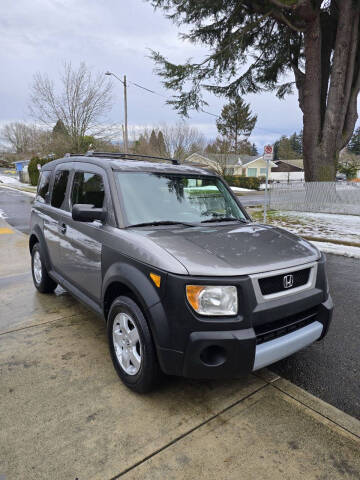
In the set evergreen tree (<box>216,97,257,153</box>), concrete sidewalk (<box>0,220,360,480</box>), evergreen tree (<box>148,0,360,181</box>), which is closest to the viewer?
concrete sidewalk (<box>0,220,360,480</box>)

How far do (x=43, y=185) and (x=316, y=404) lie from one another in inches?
166


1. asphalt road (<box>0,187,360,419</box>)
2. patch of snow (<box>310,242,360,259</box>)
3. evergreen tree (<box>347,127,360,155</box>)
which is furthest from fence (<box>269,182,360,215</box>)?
evergreen tree (<box>347,127,360,155</box>)

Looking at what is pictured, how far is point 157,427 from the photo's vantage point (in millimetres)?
2162

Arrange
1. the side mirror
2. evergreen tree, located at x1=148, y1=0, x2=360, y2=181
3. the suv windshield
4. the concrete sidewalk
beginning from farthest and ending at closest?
evergreen tree, located at x1=148, y1=0, x2=360, y2=181 → the suv windshield → the side mirror → the concrete sidewalk

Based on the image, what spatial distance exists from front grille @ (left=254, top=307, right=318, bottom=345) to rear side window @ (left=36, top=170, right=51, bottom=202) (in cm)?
349

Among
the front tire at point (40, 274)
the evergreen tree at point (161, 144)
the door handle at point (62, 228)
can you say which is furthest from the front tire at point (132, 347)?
the evergreen tree at point (161, 144)

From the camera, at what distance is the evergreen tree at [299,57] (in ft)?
43.9

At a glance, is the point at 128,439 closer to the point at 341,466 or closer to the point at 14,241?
the point at 341,466

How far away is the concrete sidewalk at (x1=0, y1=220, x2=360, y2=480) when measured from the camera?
1.86 meters

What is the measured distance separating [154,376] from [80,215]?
1.41 meters

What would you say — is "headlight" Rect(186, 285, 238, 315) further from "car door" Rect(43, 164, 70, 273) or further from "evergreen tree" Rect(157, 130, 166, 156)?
"evergreen tree" Rect(157, 130, 166, 156)

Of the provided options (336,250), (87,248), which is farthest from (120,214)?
(336,250)

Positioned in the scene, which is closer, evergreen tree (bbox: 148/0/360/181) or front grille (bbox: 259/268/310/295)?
front grille (bbox: 259/268/310/295)

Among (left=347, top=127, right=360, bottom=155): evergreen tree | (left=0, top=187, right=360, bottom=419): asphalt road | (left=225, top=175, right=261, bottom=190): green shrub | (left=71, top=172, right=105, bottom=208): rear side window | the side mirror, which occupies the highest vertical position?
(left=347, top=127, right=360, bottom=155): evergreen tree
